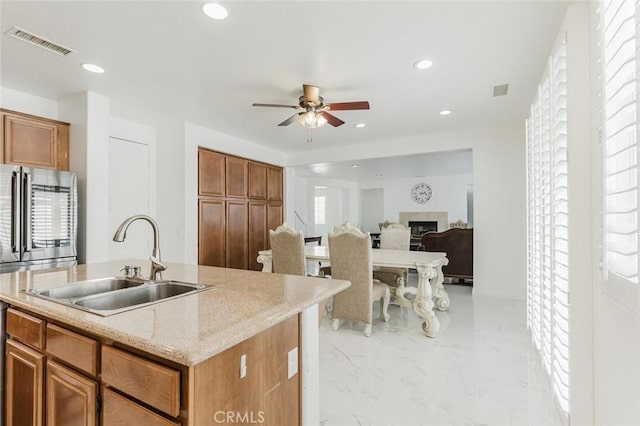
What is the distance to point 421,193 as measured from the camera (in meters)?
9.88

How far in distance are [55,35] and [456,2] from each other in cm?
265

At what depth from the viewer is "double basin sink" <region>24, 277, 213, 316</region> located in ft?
4.65

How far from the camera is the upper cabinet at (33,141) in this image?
2930mm

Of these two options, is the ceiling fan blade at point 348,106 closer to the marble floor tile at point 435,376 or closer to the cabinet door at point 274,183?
the marble floor tile at point 435,376

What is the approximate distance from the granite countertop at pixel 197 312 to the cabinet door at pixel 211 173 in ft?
9.32

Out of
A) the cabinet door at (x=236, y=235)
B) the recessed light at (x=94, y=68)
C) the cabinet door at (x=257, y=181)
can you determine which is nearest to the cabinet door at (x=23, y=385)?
the recessed light at (x=94, y=68)

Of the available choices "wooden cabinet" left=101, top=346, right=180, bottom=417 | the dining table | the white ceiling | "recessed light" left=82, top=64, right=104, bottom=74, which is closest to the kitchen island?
"wooden cabinet" left=101, top=346, right=180, bottom=417

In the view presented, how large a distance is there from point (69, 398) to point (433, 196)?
9653 millimetres

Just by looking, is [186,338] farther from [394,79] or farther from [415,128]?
[415,128]

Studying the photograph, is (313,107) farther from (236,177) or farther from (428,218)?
(428,218)

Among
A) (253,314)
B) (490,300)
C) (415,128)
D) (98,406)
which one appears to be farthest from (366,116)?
(98,406)

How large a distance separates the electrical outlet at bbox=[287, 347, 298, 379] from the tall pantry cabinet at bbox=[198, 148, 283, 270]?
3531 mm

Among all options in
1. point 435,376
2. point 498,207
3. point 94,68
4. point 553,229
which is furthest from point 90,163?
point 498,207

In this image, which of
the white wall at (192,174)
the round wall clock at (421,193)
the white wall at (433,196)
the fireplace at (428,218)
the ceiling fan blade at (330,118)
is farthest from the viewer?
the round wall clock at (421,193)
